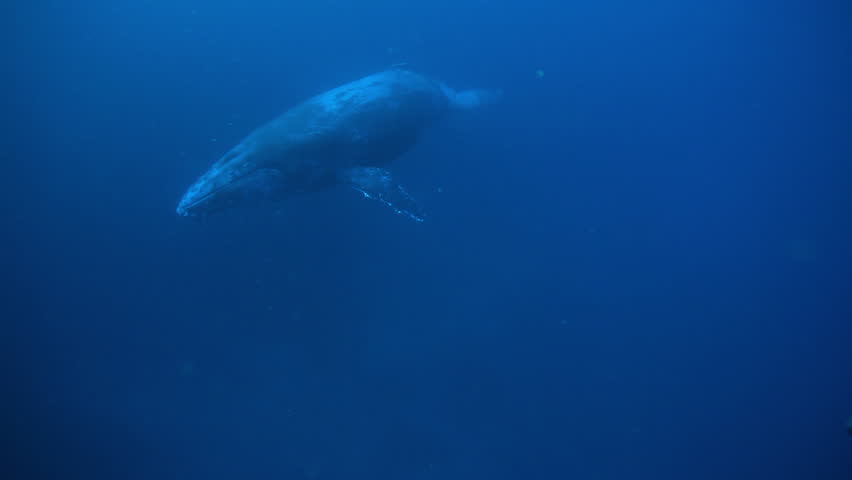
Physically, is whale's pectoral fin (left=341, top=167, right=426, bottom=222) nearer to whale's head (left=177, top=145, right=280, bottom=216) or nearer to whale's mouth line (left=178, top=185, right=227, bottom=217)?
whale's head (left=177, top=145, right=280, bottom=216)

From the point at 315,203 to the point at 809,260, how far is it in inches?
743

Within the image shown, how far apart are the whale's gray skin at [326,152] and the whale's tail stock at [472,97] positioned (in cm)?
264

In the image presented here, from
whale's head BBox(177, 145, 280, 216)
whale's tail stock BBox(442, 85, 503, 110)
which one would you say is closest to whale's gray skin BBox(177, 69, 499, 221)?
whale's head BBox(177, 145, 280, 216)

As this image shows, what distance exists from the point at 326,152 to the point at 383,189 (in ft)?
3.80

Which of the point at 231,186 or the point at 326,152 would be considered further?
the point at 326,152

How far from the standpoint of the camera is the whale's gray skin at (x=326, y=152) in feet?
21.3

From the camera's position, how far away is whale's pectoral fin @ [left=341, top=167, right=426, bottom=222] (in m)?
7.33

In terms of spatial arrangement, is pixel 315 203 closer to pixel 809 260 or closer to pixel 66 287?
pixel 66 287

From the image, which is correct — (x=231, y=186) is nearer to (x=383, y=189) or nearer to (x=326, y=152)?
(x=326, y=152)

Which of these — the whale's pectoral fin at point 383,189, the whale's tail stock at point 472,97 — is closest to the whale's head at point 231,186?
the whale's pectoral fin at point 383,189

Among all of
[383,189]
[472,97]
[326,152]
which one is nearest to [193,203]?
[326,152]

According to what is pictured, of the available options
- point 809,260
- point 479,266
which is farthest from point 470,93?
point 809,260

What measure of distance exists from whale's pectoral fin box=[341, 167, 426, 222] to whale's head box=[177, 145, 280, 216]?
4.39ft

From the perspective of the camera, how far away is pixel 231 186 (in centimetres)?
639
